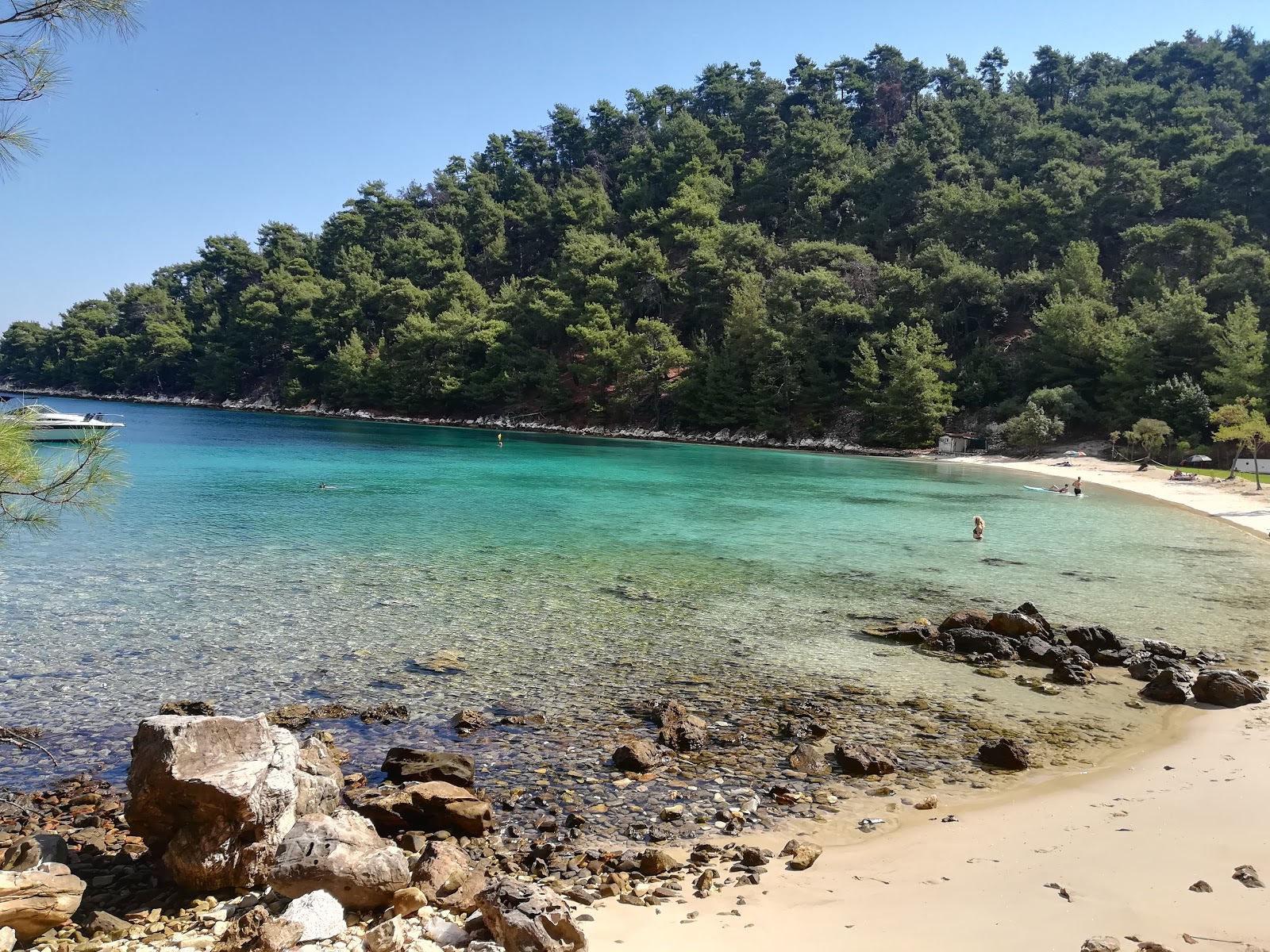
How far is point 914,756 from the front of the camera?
8133 millimetres

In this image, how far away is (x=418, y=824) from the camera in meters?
6.21

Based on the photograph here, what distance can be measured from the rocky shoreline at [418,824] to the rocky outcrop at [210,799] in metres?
0.01

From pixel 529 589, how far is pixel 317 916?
11.0m

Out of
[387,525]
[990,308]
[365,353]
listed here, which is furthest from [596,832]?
[365,353]

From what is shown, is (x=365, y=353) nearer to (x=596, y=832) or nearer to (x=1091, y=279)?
(x=1091, y=279)

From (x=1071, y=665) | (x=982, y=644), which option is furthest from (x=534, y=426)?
(x=1071, y=665)

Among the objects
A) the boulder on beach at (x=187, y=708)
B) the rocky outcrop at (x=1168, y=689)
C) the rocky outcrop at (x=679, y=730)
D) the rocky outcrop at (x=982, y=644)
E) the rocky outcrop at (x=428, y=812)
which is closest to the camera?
the rocky outcrop at (x=428, y=812)

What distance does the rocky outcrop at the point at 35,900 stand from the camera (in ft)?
14.9

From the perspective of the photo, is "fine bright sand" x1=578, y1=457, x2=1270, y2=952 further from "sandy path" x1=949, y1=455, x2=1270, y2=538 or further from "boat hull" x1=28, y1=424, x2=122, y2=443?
"sandy path" x1=949, y1=455, x2=1270, y2=538

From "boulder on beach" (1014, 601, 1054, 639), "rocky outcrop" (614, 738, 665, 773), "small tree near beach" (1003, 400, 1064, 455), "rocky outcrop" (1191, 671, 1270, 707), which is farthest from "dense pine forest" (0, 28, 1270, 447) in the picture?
"rocky outcrop" (614, 738, 665, 773)

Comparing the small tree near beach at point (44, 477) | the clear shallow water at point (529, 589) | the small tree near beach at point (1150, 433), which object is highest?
the small tree near beach at point (1150, 433)

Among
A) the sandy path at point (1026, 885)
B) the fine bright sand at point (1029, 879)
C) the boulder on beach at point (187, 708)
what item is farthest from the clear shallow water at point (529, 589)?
the sandy path at point (1026, 885)

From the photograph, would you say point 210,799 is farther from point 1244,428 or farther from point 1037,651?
point 1244,428

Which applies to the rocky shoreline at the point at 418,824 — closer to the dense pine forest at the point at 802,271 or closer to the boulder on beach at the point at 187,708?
the boulder on beach at the point at 187,708
